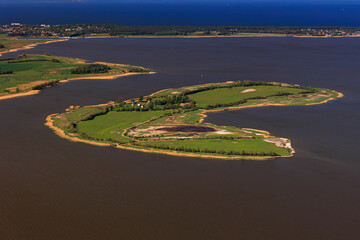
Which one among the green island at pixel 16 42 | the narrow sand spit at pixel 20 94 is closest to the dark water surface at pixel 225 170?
the narrow sand spit at pixel 20 94

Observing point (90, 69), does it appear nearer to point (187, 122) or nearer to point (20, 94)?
point (20, 94)

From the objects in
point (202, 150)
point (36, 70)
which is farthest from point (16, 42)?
point (202, 150)

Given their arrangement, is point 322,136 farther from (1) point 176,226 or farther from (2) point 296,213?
(1) point 176,226

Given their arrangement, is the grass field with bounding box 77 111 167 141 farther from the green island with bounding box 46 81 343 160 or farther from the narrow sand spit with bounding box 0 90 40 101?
the narrow sand spit with bounding box 0 90 40 101

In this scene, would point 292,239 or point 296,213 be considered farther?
point 296,213

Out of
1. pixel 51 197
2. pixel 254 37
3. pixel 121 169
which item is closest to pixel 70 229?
pixel 51 197

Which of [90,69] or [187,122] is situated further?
[90,69]

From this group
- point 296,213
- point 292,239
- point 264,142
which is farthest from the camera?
point 264,142
